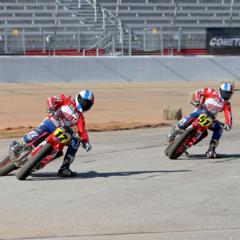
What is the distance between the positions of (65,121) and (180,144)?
2768 millimetres

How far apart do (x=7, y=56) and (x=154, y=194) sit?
29.1 meters

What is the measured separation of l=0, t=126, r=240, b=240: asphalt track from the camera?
7.38 metres

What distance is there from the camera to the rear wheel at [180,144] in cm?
1296

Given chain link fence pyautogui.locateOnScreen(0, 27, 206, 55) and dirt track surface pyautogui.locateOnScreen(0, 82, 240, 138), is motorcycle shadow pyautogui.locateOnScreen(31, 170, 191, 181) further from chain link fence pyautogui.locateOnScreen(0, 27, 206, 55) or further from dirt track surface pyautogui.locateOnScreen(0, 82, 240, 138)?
chain link fence pyautogui.locateOnScreen(0, 27, 206, 55)

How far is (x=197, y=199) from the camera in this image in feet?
30.0

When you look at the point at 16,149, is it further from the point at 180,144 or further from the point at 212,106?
the point at 212,106

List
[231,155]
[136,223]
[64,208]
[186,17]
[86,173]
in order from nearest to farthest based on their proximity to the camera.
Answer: [136,223] → [64,208] → [86,173] → [231,155] → [186,17]

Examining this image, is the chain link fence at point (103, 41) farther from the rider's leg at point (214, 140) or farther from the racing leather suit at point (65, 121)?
the racing leather suit at point (65, 121)

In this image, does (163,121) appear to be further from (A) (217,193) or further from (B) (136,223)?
(B) (136,223)

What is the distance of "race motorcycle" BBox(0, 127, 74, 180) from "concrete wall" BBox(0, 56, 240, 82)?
2684cm

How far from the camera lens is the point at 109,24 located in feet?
150

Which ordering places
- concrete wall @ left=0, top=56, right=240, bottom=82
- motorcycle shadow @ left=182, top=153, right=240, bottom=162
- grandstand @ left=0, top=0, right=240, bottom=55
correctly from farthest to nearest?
1. grandstand @ left=0, top=0, right=240, bottom=55
2. concrete wall @ left=0, top=56, right=240, bottom=82
3. motorcycle shadow @ left=182, top=153, right=240, bottom=162

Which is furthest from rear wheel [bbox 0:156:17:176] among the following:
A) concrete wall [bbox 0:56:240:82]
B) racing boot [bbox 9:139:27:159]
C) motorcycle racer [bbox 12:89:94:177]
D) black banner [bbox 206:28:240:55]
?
black banner [bbox 206:28:240:55]

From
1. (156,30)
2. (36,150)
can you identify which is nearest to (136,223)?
(36,150)
